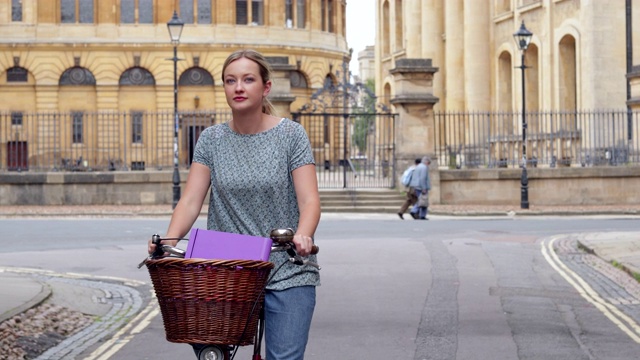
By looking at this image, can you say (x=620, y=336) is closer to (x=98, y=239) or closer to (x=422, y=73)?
(x=98, y=239)

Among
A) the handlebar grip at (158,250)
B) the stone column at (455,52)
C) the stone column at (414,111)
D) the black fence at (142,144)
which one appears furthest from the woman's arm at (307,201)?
the stone column at (455,52)

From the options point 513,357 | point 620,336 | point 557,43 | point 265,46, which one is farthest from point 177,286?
point 265,46

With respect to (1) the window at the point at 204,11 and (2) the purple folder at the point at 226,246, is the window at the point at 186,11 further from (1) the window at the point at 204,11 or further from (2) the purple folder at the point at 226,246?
(2) the purple folder at the point at 226,246

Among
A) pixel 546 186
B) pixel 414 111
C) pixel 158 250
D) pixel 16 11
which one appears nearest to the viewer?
pixel 158 250

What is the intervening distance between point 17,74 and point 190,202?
189 feet

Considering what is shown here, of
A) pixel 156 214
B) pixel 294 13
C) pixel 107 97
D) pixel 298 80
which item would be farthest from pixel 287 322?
pixel 294 13

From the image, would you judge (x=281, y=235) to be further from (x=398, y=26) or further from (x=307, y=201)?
(x=398, y=26)

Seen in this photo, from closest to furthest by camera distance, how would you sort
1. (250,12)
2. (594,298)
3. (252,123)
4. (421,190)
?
1. (252,123)
2. (594,298)
3. (421,190)
4. (250,12)

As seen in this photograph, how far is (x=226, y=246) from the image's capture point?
185 inches

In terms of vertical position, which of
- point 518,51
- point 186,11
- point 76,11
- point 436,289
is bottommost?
point 436,289

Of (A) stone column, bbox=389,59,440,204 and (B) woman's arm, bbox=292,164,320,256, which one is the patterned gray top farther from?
(A) stone column, bbox=389,59,440,204

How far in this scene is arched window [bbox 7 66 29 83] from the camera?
60.6 meters

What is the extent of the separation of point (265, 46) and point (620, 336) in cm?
5341

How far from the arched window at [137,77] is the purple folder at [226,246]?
5785 centimetres
